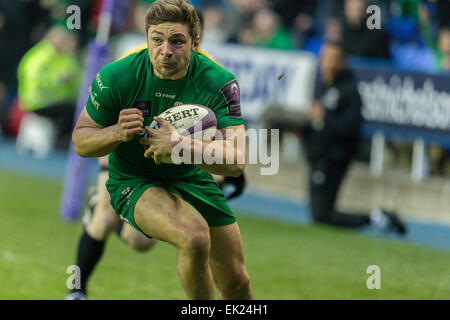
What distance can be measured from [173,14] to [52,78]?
38.7 ft

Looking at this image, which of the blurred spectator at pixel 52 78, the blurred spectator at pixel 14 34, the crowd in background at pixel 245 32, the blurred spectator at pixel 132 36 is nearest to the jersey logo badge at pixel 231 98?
the crowd in background at pixel 245 32

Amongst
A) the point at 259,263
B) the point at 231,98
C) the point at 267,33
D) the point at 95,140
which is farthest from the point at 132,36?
the point at 95,140

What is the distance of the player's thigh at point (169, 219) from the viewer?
16.6 ft

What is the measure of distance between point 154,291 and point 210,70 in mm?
2739

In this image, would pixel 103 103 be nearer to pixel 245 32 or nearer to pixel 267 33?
pixel 267 33

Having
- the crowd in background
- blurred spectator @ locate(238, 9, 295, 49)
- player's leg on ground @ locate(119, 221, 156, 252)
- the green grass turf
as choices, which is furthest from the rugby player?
blurred spectator @ locate(238, 9, 295, 49)

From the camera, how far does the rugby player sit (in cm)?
507

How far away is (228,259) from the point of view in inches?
218

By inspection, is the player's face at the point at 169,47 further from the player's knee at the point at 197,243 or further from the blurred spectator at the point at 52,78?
the blurred spectator at the point at 52,78

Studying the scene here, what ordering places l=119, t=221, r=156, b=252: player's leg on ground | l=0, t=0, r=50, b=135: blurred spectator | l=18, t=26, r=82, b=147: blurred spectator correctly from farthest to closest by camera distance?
l=0, t=0, r=50, b=135: blurred spectator → l=18, t=26, r=82, b=147: blurred spectator → l=119, t=221, r=156, b=252: player's leg on ground

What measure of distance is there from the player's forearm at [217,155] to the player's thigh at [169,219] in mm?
308

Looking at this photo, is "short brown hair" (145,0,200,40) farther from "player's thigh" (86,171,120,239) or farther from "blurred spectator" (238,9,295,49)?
"blurred spectator" (238,9,295,49)

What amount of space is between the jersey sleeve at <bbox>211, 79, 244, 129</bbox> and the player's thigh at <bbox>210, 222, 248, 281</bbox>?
2.28 ft

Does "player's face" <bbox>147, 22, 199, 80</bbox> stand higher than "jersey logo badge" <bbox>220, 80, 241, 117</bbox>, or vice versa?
"player's face" <bbox>147, 22, 199, 80</bbox>
